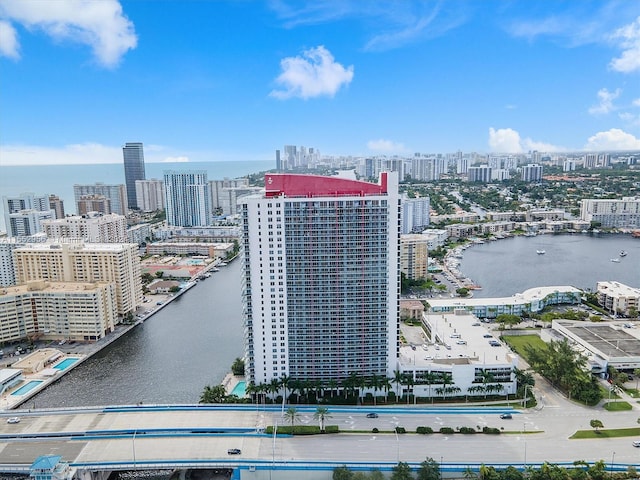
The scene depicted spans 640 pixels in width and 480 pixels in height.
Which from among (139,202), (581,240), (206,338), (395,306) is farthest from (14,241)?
(581,240)

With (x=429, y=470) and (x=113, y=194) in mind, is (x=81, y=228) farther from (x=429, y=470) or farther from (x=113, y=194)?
(x=429, y=470)

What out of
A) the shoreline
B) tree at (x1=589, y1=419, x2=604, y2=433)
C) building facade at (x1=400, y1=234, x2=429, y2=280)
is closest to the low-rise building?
building facade at (x1=400, y1=234, x2=429, y2=280)

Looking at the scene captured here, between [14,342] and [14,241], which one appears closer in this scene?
[14,342]

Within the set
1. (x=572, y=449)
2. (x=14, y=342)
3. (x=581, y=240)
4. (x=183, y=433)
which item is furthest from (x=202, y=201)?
(x=572, y=449)

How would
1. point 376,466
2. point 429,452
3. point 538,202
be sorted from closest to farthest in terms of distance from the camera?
1. point 376,466
2. point 429,452
3. point 538,202

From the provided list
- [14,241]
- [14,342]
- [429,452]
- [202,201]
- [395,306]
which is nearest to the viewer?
[429,452]

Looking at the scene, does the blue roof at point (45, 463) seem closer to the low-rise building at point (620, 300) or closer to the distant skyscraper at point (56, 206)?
the low-rise building at point (620, 300)

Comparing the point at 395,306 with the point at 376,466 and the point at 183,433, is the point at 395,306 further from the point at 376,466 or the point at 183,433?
the point at 183,433

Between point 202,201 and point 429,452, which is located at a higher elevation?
point 202,201
